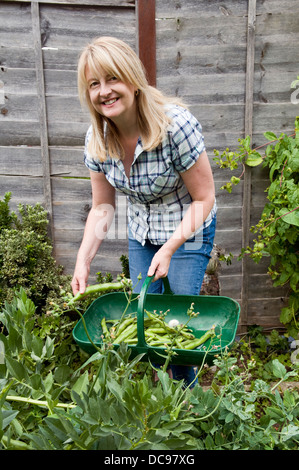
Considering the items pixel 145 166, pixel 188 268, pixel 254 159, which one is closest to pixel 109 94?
pixel 145 166

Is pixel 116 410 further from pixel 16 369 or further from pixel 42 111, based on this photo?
pixel 42 111

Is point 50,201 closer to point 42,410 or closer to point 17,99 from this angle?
point 17,99

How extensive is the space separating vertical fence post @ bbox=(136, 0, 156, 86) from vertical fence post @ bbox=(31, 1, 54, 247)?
0.69 m

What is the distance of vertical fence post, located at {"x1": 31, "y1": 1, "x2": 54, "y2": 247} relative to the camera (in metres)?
3.00

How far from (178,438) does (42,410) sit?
0.44 meters

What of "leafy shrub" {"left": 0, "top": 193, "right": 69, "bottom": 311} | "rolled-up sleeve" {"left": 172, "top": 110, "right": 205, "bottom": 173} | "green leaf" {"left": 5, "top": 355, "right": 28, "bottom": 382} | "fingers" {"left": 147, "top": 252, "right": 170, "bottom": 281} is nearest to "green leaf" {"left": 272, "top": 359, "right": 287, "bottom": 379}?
"fingers" {"left": 147, "top": 252, "right": 170, "bottom": 281}

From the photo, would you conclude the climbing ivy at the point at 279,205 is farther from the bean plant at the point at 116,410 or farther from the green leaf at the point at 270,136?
the bean plant at the point at 116,410

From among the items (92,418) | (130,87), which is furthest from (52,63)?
(92,418)

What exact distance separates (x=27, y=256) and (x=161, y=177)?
1364mm

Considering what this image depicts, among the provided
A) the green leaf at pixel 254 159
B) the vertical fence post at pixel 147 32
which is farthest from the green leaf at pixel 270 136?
the vertical fence post at pixel 147 32

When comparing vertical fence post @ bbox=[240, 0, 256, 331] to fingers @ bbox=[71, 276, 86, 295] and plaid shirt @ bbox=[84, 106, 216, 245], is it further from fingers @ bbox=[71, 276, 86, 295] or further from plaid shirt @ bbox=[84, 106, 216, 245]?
fingers @ bbox=[71, 276, 86, 295]

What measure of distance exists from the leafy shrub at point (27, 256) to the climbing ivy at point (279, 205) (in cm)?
138
